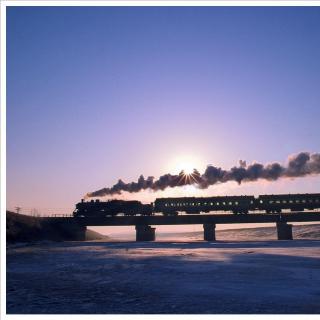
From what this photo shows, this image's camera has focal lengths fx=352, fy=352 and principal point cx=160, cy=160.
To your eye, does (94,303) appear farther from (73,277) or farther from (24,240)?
(24,240)

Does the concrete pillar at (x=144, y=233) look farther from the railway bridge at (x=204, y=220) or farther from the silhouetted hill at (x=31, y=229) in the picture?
the silhouetted hill at (x=31, y=229)

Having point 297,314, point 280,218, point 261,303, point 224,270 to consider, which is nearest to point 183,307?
point 261,303


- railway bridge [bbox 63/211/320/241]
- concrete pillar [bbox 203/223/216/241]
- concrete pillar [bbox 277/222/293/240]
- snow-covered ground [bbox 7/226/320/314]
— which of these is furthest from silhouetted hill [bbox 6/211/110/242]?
concrete pillar [bbox 277/222/293/240]

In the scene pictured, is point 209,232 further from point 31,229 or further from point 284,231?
point 31,229

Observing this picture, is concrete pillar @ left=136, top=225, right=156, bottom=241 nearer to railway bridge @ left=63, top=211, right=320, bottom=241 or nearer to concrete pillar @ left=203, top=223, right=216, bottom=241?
railway bridge @ left=63, top=211, right=320, bottom=241

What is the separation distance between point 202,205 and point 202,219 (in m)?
3.25

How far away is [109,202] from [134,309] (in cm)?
6120

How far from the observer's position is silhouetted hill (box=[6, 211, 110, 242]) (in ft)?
197

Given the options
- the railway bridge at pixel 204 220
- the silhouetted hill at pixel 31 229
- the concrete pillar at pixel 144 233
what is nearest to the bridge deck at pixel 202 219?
the railway bridge at pixel 204 220

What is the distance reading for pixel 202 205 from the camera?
2783 inches

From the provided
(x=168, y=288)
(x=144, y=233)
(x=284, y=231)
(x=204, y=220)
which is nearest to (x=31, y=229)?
(x=144, y=233)

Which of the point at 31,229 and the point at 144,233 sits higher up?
the point at 31,229

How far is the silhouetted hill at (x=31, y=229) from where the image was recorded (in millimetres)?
60031

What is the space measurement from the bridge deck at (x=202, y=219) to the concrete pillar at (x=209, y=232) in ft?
2.03
